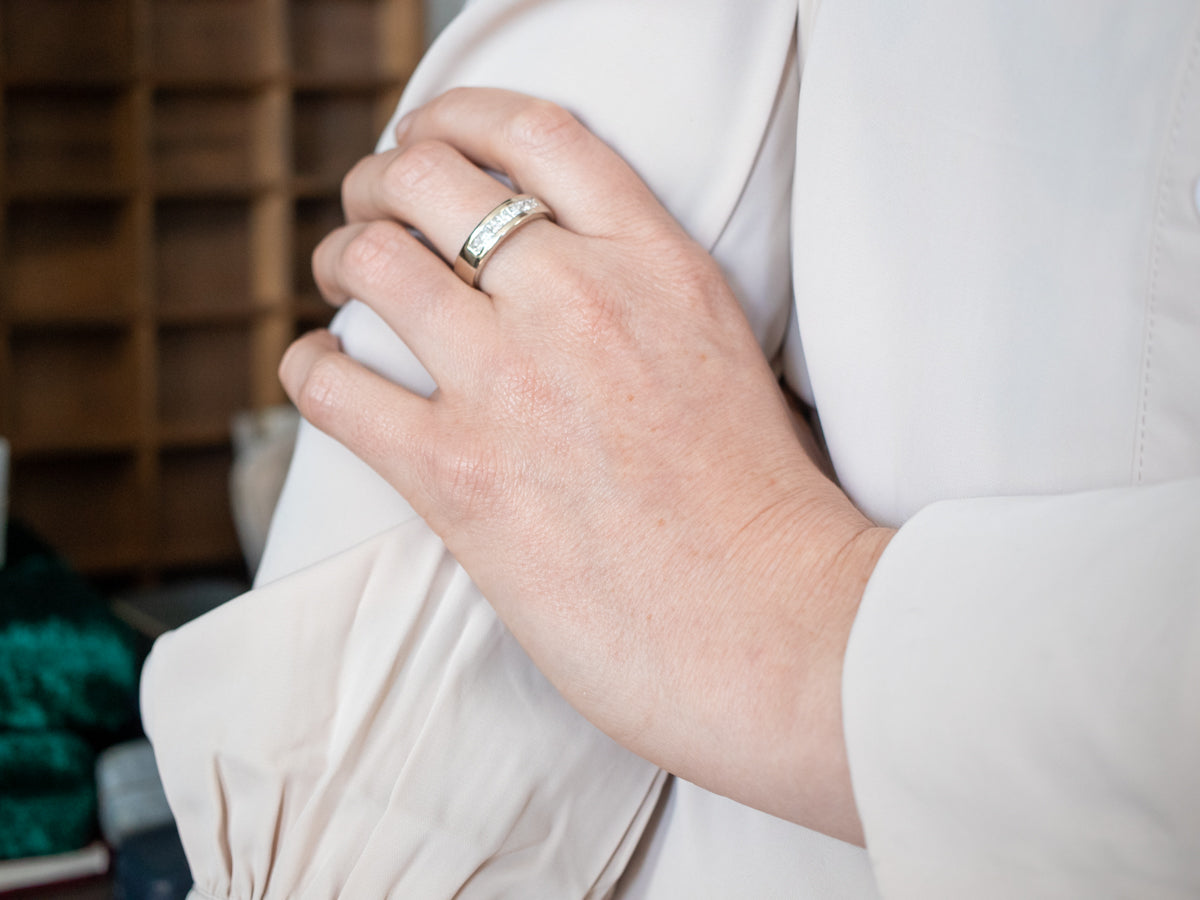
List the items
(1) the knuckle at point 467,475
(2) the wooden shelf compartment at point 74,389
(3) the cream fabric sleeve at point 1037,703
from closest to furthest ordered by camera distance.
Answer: (3) the cream fabric sleeve at point 1037,703
(1) the knuckle at point 467,475
(2) the wooden shelf compartment at point 74,389

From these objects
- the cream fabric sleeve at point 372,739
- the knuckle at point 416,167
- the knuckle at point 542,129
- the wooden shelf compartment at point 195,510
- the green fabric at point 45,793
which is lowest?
the wooden shelf compartment at point 195,510

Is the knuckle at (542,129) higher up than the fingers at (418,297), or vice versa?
the knuckle at (542,129)

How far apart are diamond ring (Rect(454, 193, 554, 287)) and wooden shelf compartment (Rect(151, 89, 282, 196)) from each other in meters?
2.08

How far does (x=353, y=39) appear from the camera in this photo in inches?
96.6

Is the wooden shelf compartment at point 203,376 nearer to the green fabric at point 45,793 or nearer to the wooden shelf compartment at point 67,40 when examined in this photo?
the wooden shelf compartment at point 67,40

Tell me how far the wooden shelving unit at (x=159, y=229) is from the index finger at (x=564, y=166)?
203 centimetres

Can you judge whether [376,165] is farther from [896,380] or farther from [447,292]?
[896,380]

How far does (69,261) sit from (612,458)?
224 centimetres

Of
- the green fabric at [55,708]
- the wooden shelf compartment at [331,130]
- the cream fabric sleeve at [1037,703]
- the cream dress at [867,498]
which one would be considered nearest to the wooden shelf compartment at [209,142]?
the wooden shelf compartment at [331,130]

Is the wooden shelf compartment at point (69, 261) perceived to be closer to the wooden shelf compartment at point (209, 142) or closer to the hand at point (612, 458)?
the wooden shelf compartment at point (209, 142)

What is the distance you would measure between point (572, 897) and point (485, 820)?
0.07 metres

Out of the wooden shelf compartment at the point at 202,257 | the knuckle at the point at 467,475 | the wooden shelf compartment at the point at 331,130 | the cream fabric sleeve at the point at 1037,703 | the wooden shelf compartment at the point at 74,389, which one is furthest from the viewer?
the wooden shelf compartment at the point at 331,130

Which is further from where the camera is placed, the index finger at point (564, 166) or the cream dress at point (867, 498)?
the index finger at point (564, 166)

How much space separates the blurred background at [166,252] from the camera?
6.94ft
